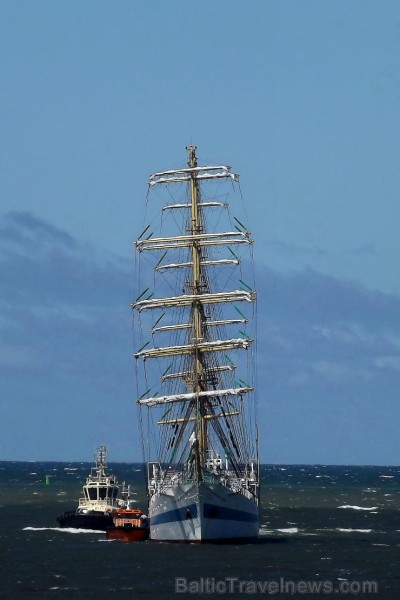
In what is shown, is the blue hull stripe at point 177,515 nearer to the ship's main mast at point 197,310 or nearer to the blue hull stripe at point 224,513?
the blue hull stripe at point 224,513

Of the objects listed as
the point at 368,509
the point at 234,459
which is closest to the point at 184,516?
the point at 234,459

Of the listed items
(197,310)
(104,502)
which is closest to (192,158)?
(197,310)

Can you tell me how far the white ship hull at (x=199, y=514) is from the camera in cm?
10262

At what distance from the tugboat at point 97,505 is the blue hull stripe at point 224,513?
56.3 ft

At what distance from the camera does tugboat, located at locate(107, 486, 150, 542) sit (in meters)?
109

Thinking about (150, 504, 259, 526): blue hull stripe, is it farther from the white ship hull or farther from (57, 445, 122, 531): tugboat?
(57, 445, 122, 531): tugboat

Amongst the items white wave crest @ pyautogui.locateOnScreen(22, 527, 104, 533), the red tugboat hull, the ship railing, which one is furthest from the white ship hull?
the ship railing

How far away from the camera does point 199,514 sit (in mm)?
102625

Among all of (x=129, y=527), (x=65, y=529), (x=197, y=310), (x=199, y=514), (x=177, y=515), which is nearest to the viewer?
(x=199, y=514)

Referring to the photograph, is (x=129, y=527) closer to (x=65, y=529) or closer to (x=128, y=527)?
(x=128, y=527)

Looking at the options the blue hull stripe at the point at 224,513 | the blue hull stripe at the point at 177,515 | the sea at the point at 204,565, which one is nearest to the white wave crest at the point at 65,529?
the sea at the point at 204,565

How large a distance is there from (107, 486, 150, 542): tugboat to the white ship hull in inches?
81.8

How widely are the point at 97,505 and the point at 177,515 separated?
22174mm

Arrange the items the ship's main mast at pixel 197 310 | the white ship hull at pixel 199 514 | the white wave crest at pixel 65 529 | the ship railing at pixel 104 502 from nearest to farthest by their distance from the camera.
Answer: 1. the white ship hull at pixel 199 514
2. the ship's main mast at pixel 197 310
3. the white wave crest at pixel 65 529
4. the ship railing at pixel 104 502
